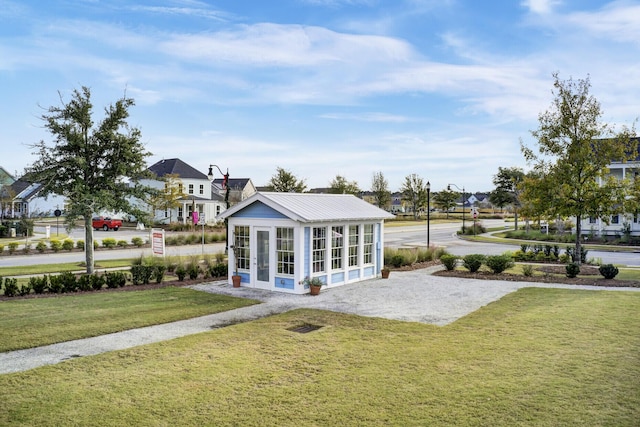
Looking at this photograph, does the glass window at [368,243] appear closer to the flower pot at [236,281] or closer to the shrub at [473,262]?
the shrub at [473,262]

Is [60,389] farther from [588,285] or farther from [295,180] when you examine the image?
[295,180]

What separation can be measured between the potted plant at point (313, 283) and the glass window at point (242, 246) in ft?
7.82

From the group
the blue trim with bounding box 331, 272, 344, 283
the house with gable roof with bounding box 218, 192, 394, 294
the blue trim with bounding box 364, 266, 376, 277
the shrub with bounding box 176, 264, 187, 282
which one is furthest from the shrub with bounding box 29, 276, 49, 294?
the blue trim with bounding box 364, 266, 376, 277

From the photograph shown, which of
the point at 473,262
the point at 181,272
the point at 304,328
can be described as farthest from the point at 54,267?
the point at 473,262

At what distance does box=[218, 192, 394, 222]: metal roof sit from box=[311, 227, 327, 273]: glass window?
1.81 feet

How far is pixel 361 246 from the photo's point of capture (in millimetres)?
18469

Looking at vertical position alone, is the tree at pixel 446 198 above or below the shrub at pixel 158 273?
above

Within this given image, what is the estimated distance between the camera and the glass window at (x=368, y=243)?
18.9m

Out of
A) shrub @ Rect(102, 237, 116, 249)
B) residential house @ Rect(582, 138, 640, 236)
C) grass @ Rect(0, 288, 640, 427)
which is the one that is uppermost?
residential house @ Rect(582, 138, 640, 236)

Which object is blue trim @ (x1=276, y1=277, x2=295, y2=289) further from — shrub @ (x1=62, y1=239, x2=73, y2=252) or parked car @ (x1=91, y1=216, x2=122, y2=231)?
parked car @ (x1=91, y1=216, x2=122, y2=231)

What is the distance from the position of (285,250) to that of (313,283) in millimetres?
1466

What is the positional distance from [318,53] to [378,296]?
1086 centimetres

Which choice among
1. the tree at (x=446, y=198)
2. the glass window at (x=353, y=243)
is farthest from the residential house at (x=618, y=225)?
the tree at (x=446, y=198)

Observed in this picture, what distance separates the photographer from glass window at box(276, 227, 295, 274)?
15914 millimetres
